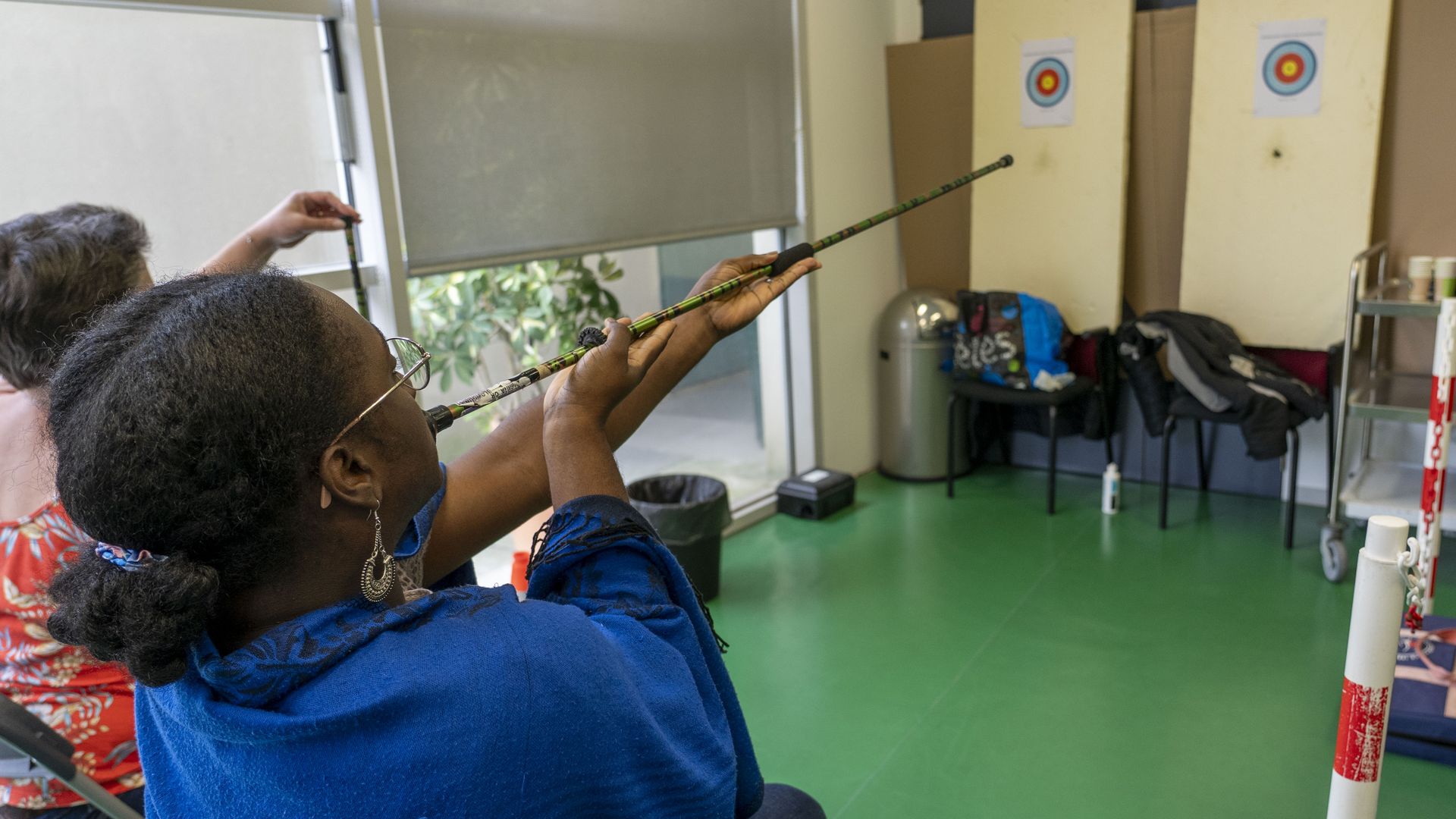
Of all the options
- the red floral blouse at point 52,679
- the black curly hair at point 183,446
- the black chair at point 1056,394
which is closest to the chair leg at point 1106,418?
the black chair at point 1056,394

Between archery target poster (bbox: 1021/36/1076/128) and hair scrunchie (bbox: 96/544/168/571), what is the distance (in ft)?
12.1

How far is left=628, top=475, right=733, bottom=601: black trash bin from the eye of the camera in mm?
3053

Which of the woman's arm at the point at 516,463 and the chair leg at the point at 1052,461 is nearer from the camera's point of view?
the woman's arm at the point at 516,463

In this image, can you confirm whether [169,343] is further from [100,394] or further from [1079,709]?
[1079,709]

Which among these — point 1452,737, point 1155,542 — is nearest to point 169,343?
point 1452,737

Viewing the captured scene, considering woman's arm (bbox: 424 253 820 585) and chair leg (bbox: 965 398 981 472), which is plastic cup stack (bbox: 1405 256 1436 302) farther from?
woman's arm (bbox: 424 253 820 585)

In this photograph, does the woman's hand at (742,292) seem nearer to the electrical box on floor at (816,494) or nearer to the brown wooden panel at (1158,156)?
the electrical box on floor at (816,494)

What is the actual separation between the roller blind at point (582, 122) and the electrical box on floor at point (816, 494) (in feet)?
3.18

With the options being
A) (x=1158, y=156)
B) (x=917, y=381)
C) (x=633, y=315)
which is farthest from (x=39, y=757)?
(x=1158, y=156)

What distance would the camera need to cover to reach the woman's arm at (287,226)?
1.85 m

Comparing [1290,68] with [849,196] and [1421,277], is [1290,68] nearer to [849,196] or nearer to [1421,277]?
[1421,277]

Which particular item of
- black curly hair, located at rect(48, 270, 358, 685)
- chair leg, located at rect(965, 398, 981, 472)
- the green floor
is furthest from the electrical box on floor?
black curly hair, located at rect(48, 270, 358, 685)

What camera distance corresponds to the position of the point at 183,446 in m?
0.72

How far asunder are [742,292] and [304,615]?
0.76 metres
